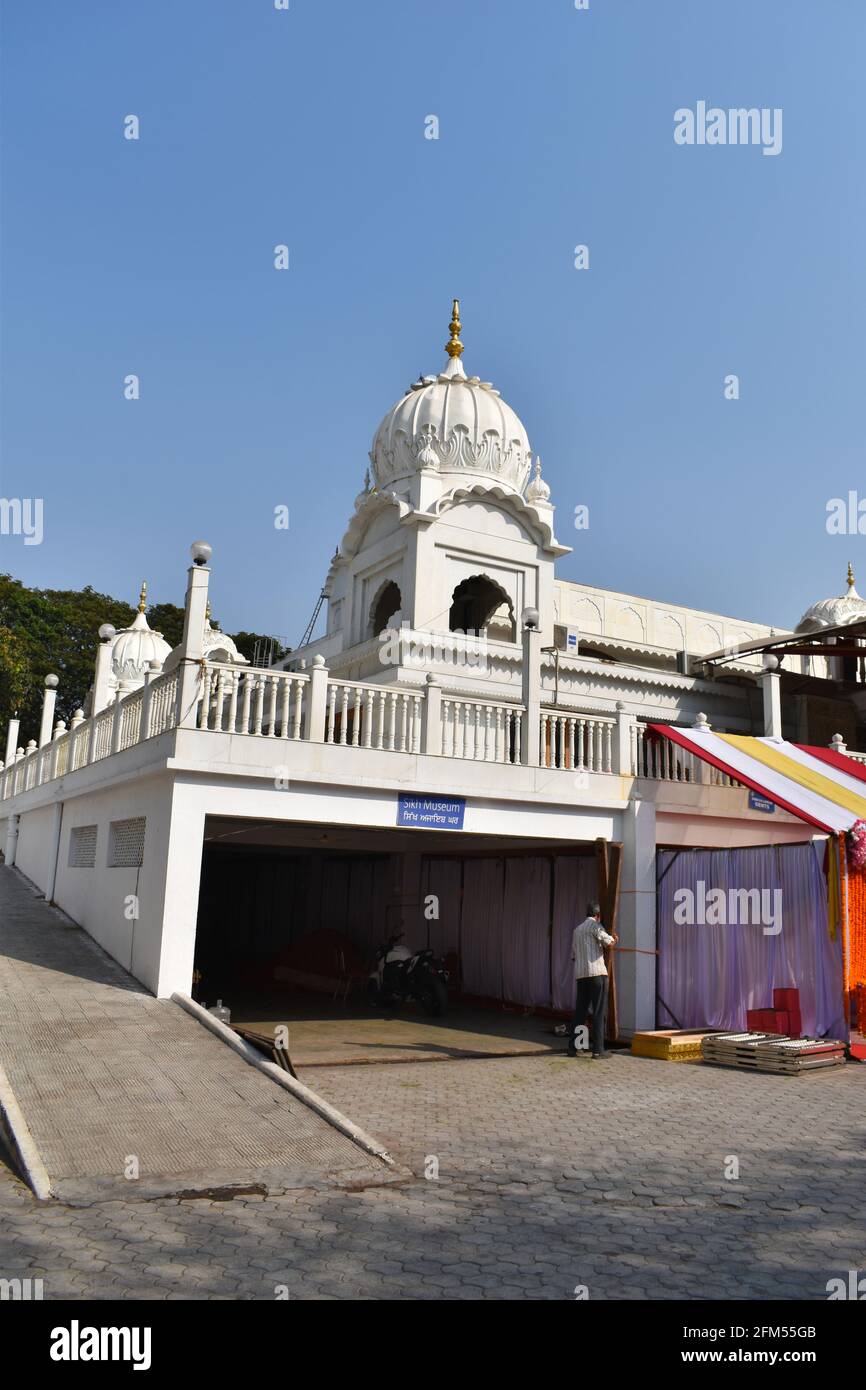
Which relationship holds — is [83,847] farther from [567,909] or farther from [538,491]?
[538,491]

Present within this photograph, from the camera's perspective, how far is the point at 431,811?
11.2 m

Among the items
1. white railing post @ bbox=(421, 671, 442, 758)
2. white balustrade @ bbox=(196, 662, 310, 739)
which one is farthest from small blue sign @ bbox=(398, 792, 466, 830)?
white balustrade @ bbox=(196, 662, 310, 739)

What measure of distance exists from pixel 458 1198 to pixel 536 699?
7.37 meters

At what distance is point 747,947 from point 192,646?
22.2ft

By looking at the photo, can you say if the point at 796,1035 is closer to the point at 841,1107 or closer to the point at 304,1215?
the point at 841,1107

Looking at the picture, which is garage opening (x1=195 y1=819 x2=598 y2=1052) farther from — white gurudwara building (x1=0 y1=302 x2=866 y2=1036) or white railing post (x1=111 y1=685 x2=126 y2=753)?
white railing post (x1=111 y1=685 x2=126 y2=753)

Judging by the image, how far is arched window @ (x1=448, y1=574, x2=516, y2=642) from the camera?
2106 cm

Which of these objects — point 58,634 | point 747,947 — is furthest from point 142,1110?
point 58,634

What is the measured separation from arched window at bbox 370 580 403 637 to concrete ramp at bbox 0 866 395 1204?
1153cm

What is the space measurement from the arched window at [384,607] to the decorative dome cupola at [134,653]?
8512 mm
